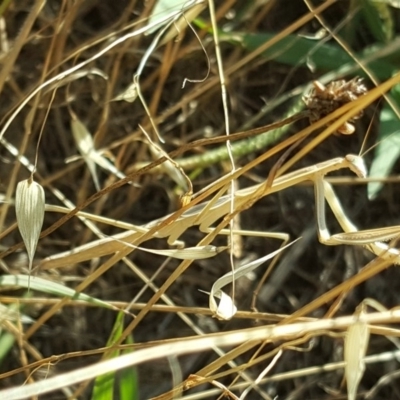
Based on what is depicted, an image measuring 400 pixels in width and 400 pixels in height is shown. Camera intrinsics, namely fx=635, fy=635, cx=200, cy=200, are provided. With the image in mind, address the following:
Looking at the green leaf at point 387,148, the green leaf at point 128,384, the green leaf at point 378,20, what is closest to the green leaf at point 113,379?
the green leaf at point 128,384

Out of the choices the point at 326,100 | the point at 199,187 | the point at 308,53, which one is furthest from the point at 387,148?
the point at 326,100

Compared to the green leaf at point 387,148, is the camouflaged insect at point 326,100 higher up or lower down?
higher up

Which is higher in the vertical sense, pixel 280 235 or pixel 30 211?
pixel 30 211

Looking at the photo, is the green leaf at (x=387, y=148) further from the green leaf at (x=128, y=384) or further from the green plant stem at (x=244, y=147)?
the green leaf at (x=128, y=384)

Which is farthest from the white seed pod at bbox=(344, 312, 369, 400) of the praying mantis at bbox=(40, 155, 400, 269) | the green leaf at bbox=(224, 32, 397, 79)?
the green leaf at bbox=(224, 32, 397, 79)

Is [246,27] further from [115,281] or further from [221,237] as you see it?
[115,281]

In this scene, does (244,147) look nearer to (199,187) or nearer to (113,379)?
(199,187)
